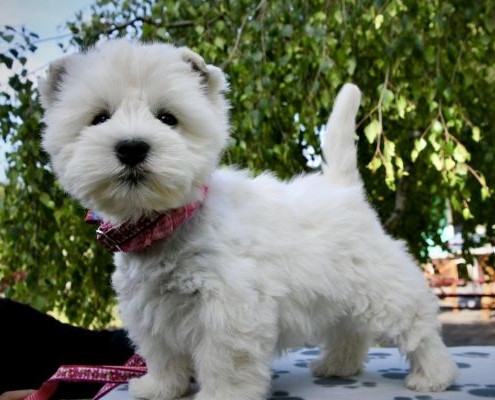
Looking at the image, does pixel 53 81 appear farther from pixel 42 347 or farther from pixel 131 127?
pixel 42 347

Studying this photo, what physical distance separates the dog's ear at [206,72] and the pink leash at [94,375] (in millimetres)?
686

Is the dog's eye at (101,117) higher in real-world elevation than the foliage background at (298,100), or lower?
lower

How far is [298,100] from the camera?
270 cm

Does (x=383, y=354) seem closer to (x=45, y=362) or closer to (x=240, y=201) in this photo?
(x=240, y=201)

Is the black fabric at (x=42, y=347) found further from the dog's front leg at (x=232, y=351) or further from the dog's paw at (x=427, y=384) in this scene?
the dog's paw at (x=427, y=384)

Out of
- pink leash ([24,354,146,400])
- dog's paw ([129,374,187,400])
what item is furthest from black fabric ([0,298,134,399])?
dog's paw ([129,374,187,400])

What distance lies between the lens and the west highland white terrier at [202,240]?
1011 mm

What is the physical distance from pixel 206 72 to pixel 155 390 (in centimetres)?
67

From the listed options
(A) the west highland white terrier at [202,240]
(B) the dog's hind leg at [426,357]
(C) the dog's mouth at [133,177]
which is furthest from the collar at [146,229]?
(B) the dog's hind leg at [426,357]

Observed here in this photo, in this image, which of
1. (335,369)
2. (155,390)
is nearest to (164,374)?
(155,390)

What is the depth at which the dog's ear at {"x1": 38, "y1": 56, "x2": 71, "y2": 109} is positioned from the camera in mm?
1124

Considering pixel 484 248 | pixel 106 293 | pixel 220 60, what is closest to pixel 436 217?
pixel 484 248

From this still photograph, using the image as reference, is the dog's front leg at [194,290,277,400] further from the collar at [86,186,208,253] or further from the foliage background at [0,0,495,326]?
the foliage background at [0,0,495,326]

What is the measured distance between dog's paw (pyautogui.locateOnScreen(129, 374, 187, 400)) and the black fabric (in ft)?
1.44
